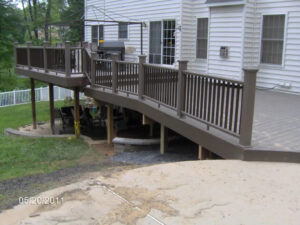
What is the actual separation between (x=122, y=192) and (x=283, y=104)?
5437mm

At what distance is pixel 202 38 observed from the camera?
12.3 metres

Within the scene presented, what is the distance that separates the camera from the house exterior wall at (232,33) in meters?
9.31

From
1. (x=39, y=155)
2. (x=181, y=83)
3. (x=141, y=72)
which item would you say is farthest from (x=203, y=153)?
(x=39, y=155)

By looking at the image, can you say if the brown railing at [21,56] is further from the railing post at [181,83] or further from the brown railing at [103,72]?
the railing post at [181,83]

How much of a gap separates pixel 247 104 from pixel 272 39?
570 centimetres

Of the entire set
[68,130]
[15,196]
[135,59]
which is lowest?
[68,130]

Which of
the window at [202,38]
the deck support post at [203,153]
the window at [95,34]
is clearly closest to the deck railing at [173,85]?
the deck support post at [203,153]

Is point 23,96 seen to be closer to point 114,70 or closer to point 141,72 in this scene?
point 114,70

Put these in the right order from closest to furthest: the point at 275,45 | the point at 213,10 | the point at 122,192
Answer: the point at 122,192, the point at 275,45, the point at 213,10

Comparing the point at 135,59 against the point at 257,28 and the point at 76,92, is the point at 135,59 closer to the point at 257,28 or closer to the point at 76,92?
the point at 76,92

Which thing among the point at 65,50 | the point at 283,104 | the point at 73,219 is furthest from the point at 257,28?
the point at 73,219

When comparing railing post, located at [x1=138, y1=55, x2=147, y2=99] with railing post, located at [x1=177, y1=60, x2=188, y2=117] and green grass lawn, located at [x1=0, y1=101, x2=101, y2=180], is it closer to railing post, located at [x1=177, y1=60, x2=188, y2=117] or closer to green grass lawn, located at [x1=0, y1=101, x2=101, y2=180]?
railing post, located at [x1=177, y1=60, x2=188, y2=117]

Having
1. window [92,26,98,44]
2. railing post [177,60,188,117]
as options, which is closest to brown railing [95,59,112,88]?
railing post [177,60,188,117]

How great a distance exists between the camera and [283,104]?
809 cm
